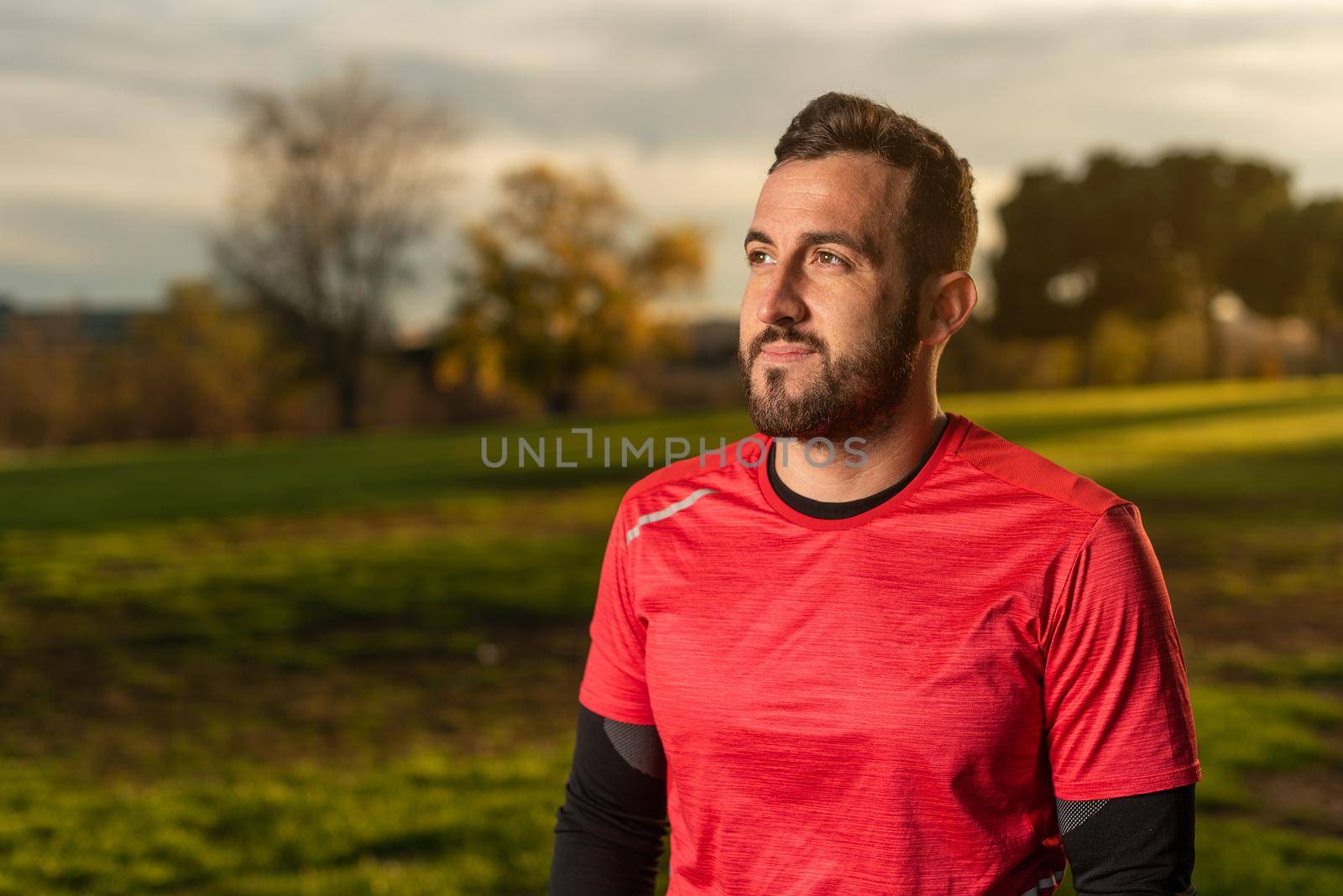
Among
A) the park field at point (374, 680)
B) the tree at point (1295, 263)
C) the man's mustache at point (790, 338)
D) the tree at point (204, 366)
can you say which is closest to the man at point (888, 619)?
the man's mustache at point (790, 338)

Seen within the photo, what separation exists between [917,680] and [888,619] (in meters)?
0.11

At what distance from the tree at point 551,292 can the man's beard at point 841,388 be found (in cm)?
4050

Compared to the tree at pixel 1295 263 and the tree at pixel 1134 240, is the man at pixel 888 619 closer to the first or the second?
the tree at pixel 1134 240

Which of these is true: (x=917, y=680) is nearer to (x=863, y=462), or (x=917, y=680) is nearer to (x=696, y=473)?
(x=863, y=462)

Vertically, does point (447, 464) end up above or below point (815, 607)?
below

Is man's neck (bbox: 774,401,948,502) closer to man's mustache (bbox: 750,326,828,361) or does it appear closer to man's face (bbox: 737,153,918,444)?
man's face (bbox: 737,153,918,444)

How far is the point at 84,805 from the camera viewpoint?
17.5ft

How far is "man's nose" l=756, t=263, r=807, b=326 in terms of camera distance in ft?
6.48

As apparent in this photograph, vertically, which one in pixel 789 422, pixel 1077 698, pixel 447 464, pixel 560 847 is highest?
pixel 789 422

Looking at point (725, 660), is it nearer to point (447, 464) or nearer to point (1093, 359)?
point (447, 464)

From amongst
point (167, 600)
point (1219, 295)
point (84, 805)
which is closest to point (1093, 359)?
point (1219, 295)

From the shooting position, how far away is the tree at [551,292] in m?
42.3

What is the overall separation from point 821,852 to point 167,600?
9.14 m

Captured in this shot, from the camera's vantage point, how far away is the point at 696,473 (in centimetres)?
229
